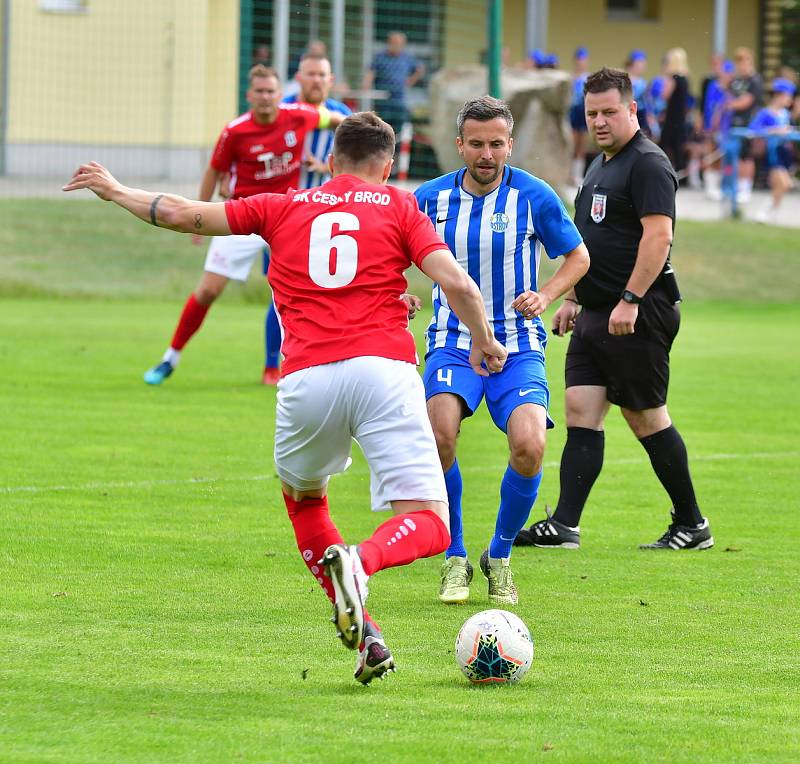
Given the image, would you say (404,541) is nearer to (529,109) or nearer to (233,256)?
(233,256)

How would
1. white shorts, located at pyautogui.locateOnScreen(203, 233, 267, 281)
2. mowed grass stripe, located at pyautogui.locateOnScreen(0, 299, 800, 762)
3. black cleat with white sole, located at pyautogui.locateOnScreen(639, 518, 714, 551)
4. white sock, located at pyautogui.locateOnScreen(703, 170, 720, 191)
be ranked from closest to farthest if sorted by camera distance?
mowed grass stripe, located at pyautogui.locateOnScreen(0, 299, 800, 762)
black cleat with white sole, located at pyautogui.locateOnScreen(639, 518, 714, 551)
white shorts, located at pyautogui.locateOnScreen(203, 233, 267, 281)
white sock, located at pyautogui.locateOnScreen(703, 170, 720, 191)

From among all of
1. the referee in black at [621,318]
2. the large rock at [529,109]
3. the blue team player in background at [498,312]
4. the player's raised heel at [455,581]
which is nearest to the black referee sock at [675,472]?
the referee in black at [621,318]

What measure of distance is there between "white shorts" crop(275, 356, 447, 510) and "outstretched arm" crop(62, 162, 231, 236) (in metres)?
0.60

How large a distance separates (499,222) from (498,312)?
0.38 m

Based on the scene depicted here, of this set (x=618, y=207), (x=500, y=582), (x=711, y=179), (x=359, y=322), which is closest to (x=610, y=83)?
(x=618, y=207)

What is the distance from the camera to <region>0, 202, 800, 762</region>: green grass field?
177 inches

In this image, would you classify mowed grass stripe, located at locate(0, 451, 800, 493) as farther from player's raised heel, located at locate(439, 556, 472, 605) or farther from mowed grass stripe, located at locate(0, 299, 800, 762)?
player's raised heel, located at locate(439, 556, 472, 605)

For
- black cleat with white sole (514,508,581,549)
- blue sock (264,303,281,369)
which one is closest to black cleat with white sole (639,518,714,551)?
black cleat with white sole (514,508,581,549)

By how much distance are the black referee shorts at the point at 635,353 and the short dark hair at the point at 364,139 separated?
8.43 ft

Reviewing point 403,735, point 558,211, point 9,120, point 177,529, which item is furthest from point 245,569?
point 9,120

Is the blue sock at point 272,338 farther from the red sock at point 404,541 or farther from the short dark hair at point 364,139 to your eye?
the red sock at point 404,541

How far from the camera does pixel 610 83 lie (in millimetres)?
7336

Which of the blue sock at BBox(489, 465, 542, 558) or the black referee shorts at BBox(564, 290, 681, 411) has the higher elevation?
the black referee shorts at BBox(564, 290, 681, 411)

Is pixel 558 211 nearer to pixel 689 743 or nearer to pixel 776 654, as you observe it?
pixel 776 654
